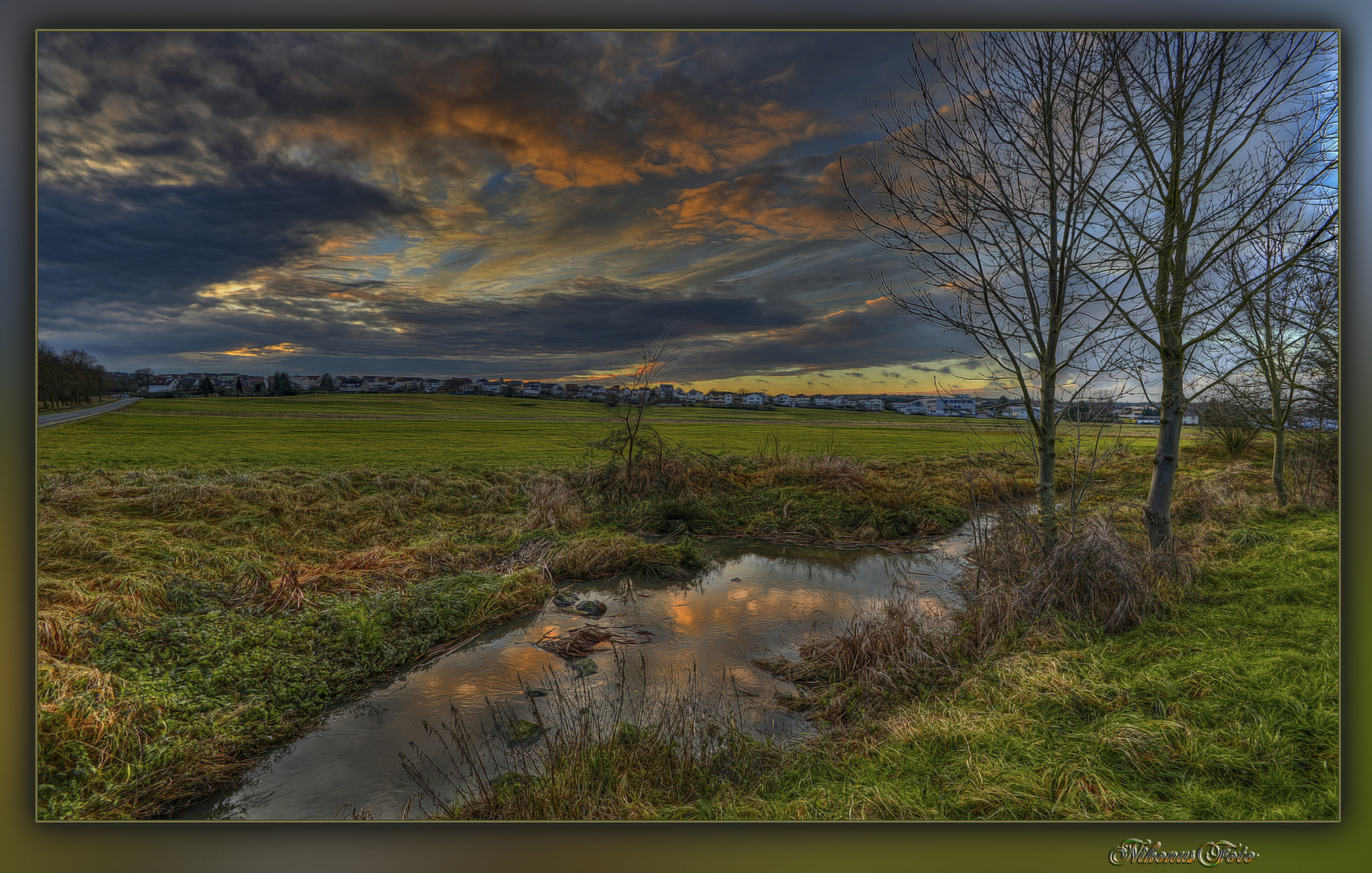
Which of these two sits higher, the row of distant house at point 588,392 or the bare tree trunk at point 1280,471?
the row of distant house at point 588,392

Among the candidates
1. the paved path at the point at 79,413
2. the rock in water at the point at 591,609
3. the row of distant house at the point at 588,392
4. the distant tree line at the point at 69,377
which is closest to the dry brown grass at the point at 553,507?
the row of distant house at the point at 588,392

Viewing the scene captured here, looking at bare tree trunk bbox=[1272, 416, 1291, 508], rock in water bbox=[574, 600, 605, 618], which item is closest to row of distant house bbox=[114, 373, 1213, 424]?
bare tree trunk bbox=[1272, 416, 1291, 508]

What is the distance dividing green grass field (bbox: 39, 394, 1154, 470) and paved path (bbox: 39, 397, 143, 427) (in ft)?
0.34

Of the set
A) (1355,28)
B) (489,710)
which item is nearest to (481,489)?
(489,710)

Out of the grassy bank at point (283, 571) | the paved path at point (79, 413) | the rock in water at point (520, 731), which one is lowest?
the rock in water at point (520, 731)

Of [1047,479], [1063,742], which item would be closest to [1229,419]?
[1047,479]

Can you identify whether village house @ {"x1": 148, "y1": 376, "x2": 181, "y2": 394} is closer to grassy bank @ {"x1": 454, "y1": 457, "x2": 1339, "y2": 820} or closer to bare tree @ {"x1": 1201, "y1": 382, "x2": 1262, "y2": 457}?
grassy bank @ {"x1": 454, "y1": 457, "x2": 1339, "y2": 820}

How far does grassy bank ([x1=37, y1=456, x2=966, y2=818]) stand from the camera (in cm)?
301

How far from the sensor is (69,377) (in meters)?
3.70

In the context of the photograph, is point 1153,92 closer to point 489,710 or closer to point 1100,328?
point 1100,328

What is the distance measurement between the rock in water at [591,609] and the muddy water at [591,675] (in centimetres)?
12

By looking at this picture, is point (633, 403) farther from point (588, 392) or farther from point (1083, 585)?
point (1083, 585)

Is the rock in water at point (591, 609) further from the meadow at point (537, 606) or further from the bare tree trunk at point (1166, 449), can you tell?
the bare tree trunk at point (1166, 449)

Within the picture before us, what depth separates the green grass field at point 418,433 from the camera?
514cm
